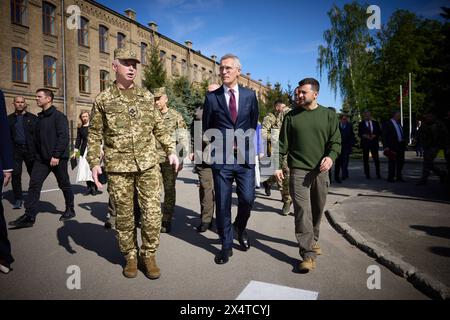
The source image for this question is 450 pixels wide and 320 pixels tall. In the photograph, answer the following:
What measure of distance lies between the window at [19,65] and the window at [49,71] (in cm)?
152

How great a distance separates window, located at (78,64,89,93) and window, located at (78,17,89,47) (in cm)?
200

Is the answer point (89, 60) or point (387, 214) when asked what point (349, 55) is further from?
point (387, 214)

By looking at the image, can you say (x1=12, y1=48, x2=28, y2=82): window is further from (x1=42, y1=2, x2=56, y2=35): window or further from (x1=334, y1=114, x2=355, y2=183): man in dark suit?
(x1=334, y1=114, x2=355, y2=183): man in dark suit

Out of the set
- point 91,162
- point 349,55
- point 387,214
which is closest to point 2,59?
point 91,162

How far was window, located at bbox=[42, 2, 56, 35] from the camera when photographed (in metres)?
26.3

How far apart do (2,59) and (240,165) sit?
26085 millimetres

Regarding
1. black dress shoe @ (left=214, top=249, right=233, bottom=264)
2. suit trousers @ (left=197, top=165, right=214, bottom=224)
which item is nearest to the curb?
black dress shoe @ (left=214, top=249, right=233, bottom=264)

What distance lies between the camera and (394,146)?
10562 millimetres

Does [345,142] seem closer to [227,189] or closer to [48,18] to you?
[227,189]

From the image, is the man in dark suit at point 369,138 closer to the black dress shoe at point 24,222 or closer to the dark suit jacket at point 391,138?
the dark suit jacket at point 391,138

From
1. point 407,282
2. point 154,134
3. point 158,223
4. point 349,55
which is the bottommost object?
point 407,282

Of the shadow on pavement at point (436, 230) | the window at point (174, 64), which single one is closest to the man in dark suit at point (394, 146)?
the shadow on pavement at point (436, 230)

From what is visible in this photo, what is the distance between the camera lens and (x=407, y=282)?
11.0 ft

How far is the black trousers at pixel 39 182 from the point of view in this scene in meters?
5.64
